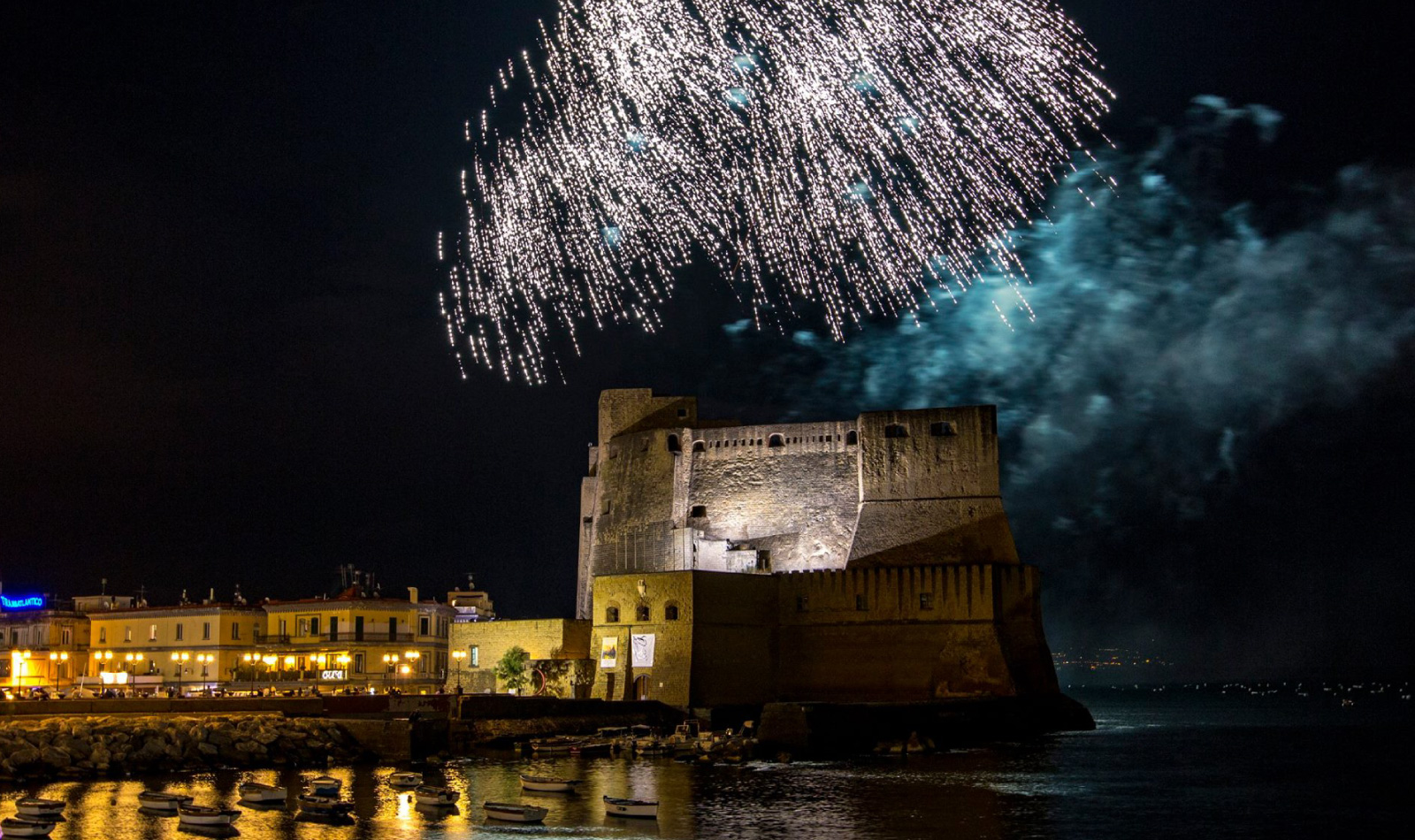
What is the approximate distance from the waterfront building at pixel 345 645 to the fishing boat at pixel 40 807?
2373 cm

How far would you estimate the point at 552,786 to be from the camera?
98.7ft

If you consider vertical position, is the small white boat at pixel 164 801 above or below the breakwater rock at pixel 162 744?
below

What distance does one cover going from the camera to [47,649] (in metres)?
56.5

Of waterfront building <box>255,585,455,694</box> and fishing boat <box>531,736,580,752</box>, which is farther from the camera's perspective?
waterfront building <box>255,585,455,694</box>

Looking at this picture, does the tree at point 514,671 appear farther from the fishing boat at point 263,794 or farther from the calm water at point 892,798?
the fishing boat at point 263,794

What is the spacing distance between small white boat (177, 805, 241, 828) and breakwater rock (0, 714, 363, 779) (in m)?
8.74

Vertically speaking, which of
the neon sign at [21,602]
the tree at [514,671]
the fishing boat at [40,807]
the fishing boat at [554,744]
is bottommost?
the fishing boat at [40,807]

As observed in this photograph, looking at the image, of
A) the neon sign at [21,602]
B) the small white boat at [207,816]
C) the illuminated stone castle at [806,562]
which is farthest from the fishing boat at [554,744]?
the neon sign at [21,602]

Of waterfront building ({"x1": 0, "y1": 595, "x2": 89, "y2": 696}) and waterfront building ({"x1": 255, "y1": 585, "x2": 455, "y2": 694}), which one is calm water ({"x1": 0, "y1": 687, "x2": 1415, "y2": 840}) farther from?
waterfront building ({"x1": 0, "y1": 595, "x2": 89, "y2": 696})

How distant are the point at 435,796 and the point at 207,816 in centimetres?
422

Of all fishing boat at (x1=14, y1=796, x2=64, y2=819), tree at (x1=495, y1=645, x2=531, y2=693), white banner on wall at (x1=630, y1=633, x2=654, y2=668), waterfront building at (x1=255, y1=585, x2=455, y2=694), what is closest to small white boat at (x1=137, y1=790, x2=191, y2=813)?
fishing boat at (x1=14, y1=796, x2=64, y2=819)

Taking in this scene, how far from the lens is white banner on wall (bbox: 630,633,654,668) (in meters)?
43.0

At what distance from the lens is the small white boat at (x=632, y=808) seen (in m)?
27.2

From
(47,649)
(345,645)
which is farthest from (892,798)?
(47,649)
